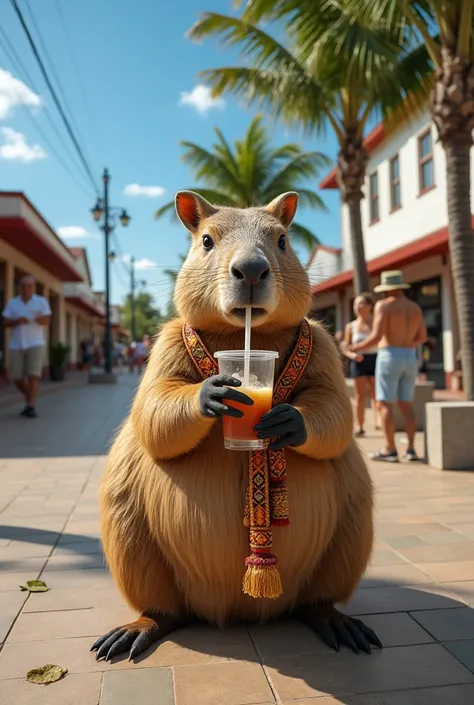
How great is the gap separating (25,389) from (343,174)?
22.4ft

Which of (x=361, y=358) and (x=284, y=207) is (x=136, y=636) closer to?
(x=284, y=207)

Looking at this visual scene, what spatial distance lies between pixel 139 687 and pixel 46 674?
→ 0.34 metres

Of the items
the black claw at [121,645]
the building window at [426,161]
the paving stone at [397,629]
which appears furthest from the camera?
the building window at [426,161]

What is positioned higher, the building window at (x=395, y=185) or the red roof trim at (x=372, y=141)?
the red roof trim at (x=372, y=141)

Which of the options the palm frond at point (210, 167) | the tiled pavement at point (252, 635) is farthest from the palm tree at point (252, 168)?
the tiled pavement at point (252, 635)

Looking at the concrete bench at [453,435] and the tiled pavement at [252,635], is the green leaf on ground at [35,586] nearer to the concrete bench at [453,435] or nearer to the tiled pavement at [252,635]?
the tiled pavement at [252,635]

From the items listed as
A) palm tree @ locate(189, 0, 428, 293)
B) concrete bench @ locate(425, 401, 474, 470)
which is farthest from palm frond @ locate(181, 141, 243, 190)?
concrete bench @ locate(425, 401, 474, 470)

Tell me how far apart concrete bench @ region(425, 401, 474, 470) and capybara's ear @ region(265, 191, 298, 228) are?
3.53 meters

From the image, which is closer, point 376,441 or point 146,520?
point 146,520

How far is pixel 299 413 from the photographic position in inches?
74.2

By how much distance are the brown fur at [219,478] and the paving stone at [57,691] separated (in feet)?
1.19

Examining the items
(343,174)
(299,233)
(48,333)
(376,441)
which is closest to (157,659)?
(376,441)

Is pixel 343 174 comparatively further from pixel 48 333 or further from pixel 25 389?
pixel 48 333

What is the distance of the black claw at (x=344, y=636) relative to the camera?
2131 millimetres
